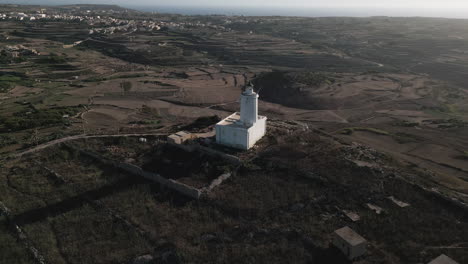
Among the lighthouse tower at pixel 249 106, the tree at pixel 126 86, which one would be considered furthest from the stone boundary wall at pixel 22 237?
the tree at pixel 126 86

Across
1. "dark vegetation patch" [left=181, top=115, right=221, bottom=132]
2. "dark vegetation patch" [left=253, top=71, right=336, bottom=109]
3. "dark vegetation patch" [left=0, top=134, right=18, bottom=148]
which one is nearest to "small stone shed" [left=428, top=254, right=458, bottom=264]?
"dark vegetation patch" [left=181, top=115, right=221, bottom=132]

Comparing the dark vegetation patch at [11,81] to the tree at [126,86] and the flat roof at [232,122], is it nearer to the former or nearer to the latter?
the tree at [126,86]

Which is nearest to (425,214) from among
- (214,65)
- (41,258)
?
(41,258)

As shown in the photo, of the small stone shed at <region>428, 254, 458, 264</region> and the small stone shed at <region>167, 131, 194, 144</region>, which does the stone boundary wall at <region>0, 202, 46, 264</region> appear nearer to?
the small stone shed at <region>167, 131, 194, 144</region>

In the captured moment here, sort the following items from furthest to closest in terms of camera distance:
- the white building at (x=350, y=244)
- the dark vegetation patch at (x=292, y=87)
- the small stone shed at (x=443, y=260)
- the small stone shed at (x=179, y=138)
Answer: the dark vegetation patch at (x=292, y=87) → the small stone shed at (x=179, y=138) → the white building at (x=350, y=244) → the small stone shed at (x=443, y=260)

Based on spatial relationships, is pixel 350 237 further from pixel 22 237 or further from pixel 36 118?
pixel 36 118
